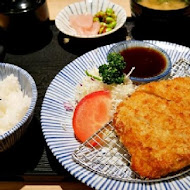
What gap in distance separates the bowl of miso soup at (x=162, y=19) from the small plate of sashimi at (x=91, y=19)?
0.80 feet

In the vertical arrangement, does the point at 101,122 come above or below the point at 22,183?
above

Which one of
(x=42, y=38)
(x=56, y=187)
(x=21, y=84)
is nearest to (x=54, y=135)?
(x=56, y=187)

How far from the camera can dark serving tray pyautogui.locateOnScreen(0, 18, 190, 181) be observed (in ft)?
6.22

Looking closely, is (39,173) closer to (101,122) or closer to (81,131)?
(81,131)

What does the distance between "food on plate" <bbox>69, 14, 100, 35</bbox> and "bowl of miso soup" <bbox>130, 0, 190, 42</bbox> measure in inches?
18.9

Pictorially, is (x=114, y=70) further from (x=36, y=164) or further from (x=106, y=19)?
(x=106, y=19)

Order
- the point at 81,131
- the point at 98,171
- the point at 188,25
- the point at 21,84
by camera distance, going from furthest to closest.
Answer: the point at 188,25, the point at 21,84, the point at 81,131, the point at 98,171

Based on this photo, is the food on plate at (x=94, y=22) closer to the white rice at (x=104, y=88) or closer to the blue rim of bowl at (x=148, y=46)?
the blue rim of bowl at (x=148, y=46)

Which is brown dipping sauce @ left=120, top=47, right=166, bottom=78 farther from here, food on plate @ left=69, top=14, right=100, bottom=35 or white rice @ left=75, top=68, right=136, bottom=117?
food on plate @ left=69, top=14, right=100, bottom=35

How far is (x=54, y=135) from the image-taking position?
1.95 meters

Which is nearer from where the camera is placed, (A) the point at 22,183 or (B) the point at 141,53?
(A) the point at 22,183

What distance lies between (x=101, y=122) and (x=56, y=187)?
21.9 inches

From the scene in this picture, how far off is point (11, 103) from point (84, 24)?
4.76ft

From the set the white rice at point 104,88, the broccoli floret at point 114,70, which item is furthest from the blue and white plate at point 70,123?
the broccoli floret at point 114,70
